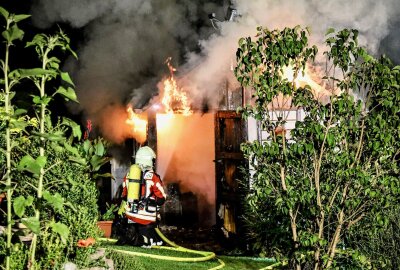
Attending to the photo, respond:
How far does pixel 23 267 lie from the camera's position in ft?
19.4

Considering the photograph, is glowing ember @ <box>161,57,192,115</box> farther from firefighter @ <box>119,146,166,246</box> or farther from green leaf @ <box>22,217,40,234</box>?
green leaf @ <box>22,217,40,234</box>

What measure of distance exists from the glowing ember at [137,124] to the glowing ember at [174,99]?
0.85 metres

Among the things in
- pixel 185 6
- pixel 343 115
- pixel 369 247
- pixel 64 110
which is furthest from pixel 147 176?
pixel 185 6

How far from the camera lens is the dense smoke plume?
40.0ft

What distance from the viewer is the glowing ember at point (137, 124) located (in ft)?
43.9

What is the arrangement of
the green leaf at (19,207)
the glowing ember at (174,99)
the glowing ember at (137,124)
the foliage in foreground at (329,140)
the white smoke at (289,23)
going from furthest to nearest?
the glowing ember at (137,124), the glowing ember at (174,99), the white smoke at (289,23), the foliage in foreground at (329,140), the green leaf at (19,207)

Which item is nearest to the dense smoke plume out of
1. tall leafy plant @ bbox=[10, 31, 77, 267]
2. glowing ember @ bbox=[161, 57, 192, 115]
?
glowing ember @ bbox=[161, 57, 192, 115]

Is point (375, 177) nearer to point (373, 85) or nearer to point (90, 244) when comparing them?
point (373, 85)

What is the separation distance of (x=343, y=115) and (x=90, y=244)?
3.33 metres

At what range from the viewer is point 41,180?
488 centimetres

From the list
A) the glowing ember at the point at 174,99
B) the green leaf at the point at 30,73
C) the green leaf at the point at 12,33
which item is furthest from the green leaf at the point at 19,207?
the glowing ember at the point at 174,99

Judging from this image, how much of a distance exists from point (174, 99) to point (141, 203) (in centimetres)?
339

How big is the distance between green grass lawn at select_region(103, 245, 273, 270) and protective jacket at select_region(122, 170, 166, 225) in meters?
0.59

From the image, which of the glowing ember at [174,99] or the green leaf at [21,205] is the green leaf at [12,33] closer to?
the green leaf at [21,205]
